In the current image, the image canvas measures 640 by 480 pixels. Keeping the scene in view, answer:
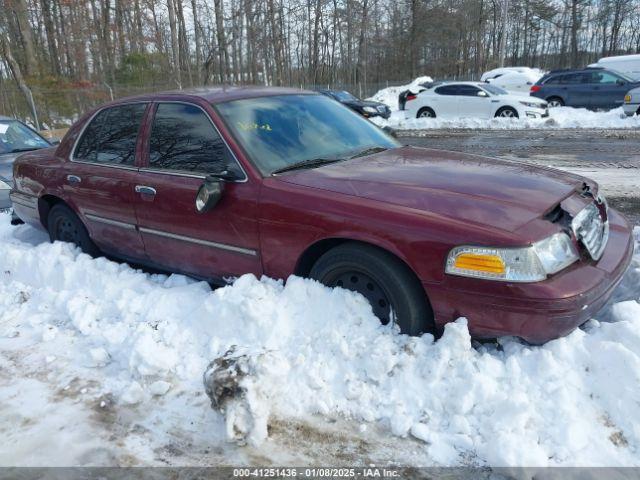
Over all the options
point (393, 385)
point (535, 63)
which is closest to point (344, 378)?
point (393, 385)

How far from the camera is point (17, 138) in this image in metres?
8.18

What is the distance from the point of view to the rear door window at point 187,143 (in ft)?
11.9

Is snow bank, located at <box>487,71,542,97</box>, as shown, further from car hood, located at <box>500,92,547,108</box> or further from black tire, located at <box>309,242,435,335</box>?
black tire, located at <box>309,242,435,335</box>

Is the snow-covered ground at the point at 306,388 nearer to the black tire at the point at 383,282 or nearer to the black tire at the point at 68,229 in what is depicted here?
the black tire at the point at 383,282

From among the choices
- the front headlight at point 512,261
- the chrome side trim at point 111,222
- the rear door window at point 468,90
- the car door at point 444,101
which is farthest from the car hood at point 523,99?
the front headlight at point 512,261

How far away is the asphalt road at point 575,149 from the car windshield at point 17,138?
7161 millimetres

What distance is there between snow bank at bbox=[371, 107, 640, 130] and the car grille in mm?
12013

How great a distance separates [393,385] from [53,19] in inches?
1417

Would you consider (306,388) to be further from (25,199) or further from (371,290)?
(25,199)

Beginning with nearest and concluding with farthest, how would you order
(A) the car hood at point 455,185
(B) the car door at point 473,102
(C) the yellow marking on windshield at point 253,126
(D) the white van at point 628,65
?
(A) the car hood at point 455,185 < (C) the yellow marking on windshield at point 253,126 < (B) the car door at point 473,102 < (D) the white van at point 628,65

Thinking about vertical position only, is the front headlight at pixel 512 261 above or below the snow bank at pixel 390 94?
below

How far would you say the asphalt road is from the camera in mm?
7029

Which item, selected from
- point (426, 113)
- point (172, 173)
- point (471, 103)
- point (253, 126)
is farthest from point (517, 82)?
point (172, 173)

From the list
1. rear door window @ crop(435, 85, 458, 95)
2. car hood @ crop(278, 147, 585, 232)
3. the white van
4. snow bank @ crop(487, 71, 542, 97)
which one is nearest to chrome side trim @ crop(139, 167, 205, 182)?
car hood @ crop(278, 147, 585, 232)
